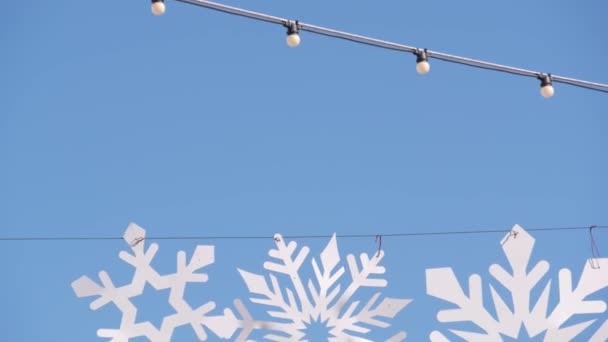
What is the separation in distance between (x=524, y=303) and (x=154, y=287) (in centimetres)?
147

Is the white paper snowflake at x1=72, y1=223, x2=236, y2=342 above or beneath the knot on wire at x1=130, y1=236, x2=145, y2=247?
beneath

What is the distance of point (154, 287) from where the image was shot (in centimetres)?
394

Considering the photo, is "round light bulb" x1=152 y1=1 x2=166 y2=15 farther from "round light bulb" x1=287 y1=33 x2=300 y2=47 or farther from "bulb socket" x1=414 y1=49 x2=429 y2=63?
"bulb socket" x1=414 y1=49 x2=429 y2=63

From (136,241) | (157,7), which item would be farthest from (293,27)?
(136,241)

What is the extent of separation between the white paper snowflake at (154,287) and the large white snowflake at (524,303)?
0.88 metres

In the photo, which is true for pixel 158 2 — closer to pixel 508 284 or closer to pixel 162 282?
pixel 162 282

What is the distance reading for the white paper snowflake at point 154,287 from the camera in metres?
3.83

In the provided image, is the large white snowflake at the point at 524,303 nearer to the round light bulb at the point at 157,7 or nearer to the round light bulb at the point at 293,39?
the round light bulb at the point at 293,39

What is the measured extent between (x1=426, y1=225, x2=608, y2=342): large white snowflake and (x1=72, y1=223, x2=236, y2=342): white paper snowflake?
0.88m

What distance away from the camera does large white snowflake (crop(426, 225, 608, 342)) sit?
3557 mm

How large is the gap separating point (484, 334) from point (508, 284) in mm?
248

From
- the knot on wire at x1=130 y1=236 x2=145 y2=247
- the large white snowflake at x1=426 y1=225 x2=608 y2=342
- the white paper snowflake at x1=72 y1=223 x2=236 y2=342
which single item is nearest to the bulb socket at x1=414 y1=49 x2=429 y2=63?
the large white snowflake at x1=426 y1=225 x2=608 y2=342

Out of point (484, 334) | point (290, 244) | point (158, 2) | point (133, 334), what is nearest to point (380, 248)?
point (290, 244)

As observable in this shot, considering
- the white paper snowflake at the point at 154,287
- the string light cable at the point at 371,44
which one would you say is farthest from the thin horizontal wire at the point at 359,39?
the white paper snowflake at the point at 154,287
